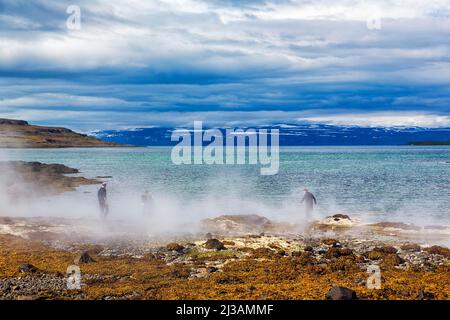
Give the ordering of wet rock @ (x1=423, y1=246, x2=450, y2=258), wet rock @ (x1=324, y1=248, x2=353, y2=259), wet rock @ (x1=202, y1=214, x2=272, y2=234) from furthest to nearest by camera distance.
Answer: wet rock @ (x1=202, y1=214, x2=272, y2=234) → wet rock @ (x1=324, y1=248, x2=353, y2=259) → wet rock @ (x1=423, y1=246, x2=450, y2=258)

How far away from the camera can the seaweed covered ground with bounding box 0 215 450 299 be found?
20.3 meters

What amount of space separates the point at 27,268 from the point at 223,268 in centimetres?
931

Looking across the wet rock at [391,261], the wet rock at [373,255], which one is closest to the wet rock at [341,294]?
the wet rock at [391,261]

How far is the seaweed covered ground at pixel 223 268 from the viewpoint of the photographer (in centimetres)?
2031

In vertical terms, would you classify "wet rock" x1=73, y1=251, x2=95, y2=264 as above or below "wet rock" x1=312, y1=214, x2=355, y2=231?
above

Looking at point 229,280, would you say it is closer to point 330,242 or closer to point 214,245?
point 214,245

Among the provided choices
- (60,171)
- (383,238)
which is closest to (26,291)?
(383,238)

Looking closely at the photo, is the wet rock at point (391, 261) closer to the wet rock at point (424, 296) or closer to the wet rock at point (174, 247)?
the wet rock at point (424, 296)

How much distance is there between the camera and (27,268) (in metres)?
23.9

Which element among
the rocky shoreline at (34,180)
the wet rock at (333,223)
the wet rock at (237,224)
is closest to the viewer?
the wet rock at (237,224)

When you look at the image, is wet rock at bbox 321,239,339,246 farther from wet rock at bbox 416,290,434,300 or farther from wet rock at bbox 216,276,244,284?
wet rock at bbox 416,290,434,300

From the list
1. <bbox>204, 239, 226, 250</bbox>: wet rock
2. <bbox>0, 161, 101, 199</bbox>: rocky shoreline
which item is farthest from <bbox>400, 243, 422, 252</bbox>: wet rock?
<bbox>0, 161, 101, 199</bbox>: rocky shoreline

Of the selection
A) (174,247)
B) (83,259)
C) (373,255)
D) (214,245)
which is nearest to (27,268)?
→ (83,259)

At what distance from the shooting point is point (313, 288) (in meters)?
20.7
